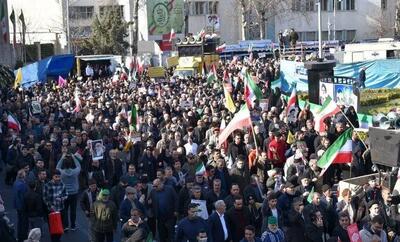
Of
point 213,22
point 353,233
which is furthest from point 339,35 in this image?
point 353,233

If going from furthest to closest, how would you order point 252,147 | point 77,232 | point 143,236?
point 252,147 → point 77,232 → point 143,236

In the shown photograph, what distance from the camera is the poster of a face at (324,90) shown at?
23.2 meters

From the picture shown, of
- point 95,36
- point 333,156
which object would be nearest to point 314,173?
point 333,156

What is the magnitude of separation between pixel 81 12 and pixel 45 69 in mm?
34576

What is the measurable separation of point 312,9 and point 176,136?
196 ft

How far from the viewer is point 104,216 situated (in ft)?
38.3

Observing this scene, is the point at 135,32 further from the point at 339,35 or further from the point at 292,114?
the point at 292,114

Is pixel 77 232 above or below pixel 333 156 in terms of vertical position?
below

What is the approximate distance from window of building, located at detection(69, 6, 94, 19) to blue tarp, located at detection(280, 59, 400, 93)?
41634mm

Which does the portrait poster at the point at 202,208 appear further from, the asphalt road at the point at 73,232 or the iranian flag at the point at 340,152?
the iranian flag at the point at 340,152

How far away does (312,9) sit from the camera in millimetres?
75000

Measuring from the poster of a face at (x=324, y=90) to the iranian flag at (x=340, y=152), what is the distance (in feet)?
29.9

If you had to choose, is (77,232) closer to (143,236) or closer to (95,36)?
(143,236)

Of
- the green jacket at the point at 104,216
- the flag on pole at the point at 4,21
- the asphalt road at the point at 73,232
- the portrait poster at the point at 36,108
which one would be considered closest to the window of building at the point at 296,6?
the flag on pole at the point at 4,21
